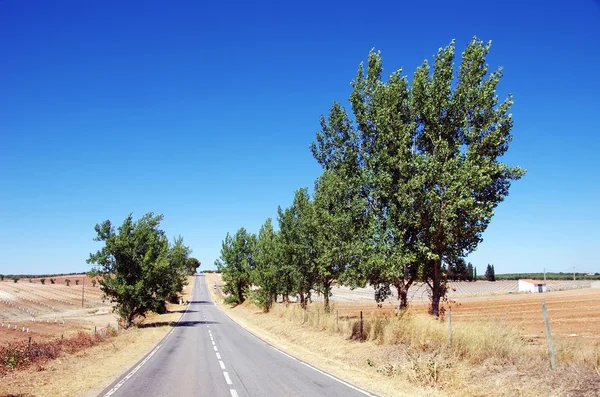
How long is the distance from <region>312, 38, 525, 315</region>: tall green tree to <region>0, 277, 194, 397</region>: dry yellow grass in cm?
1148

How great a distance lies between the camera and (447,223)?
17.3m

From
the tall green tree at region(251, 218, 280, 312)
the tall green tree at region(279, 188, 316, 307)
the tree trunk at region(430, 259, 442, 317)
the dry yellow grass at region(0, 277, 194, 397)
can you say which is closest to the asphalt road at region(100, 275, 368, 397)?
the dry yellow grass at region(0, 277, 194, 397)

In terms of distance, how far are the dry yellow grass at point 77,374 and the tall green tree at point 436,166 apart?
11477 mm

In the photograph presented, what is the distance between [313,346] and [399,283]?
257 inches

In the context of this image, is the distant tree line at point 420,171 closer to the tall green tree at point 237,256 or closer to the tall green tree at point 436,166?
the tall green tree at point 436,166

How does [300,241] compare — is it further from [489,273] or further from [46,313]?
[489,273]

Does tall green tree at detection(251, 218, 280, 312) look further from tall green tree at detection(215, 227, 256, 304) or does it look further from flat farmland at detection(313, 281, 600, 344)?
tall green tree at detection(215, 227, 256, 304)

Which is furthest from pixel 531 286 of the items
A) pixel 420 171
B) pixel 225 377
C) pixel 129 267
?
pixel 225 377

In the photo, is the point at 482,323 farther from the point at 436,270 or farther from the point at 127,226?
the point at 127,226

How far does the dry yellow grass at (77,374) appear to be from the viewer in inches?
498

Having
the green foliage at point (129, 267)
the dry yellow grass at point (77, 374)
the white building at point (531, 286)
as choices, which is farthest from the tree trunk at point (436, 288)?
the white building at point (531, 286)

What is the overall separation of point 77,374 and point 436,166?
1597 centimetres

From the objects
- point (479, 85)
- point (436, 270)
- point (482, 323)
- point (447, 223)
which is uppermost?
point (479, 85)

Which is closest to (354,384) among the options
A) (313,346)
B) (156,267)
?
(313,346)
